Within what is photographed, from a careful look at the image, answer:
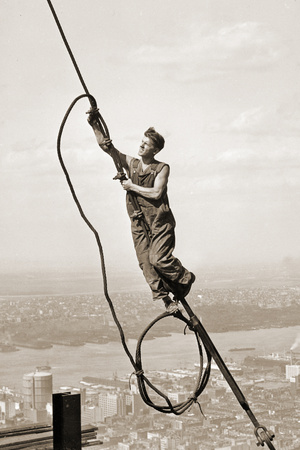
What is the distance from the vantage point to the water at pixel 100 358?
17.5ft

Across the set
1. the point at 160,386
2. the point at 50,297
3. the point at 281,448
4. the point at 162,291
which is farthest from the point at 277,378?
the point at 162,291

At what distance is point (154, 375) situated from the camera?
17.4 ft

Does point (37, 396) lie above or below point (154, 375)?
below

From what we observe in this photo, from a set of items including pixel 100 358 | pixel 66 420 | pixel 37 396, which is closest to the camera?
pixel 66 420

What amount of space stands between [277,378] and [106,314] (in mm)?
1211

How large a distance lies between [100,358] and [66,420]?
1636mm

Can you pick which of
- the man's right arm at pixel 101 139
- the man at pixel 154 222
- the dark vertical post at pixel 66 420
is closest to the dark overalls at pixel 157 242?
the man at pixel 154 222

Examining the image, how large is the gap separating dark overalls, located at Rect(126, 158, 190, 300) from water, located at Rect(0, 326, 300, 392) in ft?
5.34

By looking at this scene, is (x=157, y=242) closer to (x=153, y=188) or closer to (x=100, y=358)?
(x=153, y=188)

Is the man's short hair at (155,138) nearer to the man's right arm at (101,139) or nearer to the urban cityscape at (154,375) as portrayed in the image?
the man's right arm at (101,139)

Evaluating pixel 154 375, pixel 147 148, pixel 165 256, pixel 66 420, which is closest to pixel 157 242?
pixel 165 256

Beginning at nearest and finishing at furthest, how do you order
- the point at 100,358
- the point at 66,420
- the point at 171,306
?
the point at 66,420
the point at 171,306
the point at 100,358

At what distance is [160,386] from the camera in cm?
519

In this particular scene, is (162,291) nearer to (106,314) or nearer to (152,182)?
(152,182)
